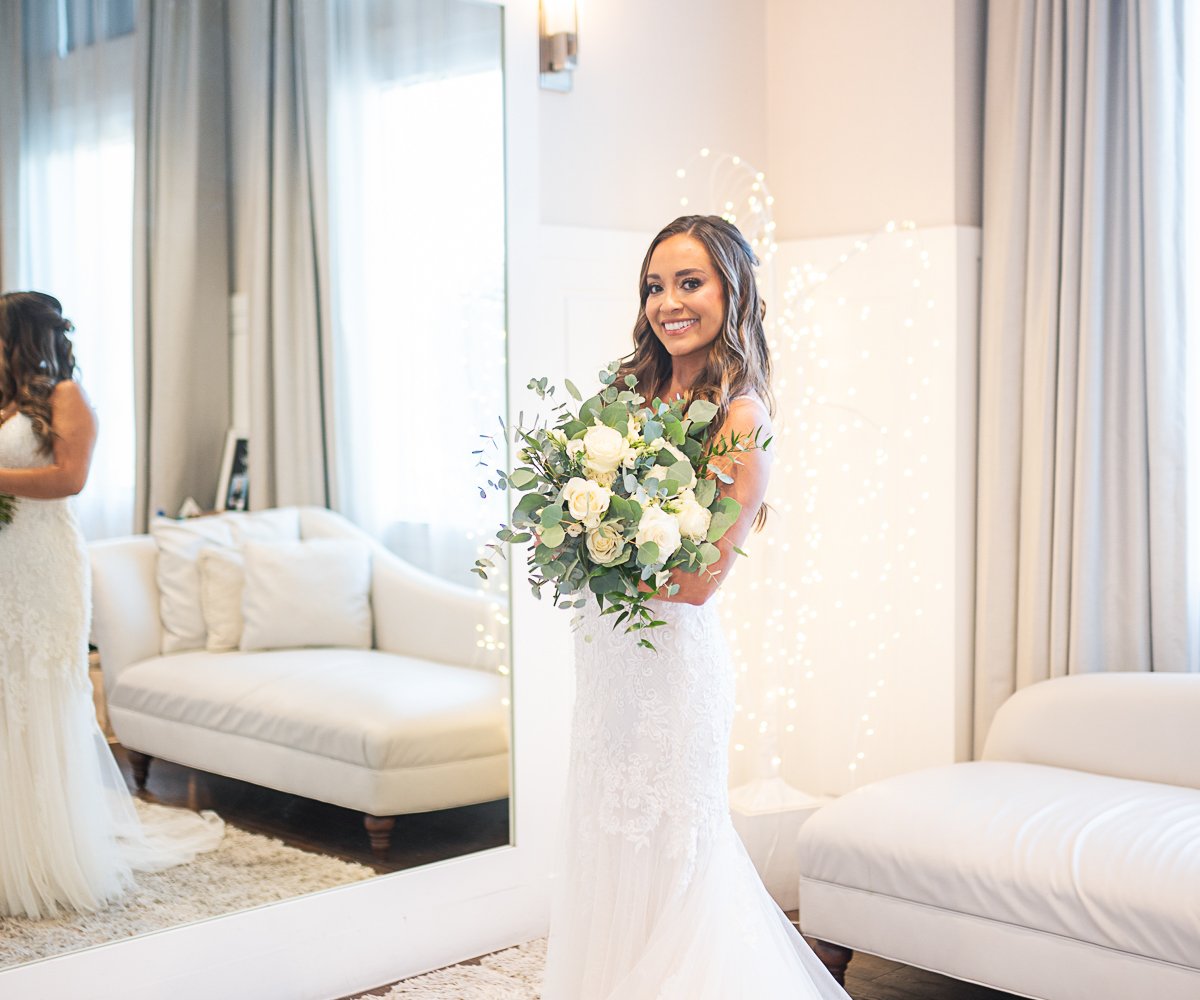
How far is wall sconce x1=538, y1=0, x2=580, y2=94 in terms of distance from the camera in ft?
11.9

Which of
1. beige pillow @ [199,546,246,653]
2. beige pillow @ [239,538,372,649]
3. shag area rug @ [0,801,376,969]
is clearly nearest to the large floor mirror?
shag area rug @ [0,801,376,969]

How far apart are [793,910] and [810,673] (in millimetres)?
741

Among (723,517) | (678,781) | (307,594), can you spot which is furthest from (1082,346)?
(307,594)

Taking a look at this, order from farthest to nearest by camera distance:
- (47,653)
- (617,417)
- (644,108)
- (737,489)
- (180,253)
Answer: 1. (644,108)
2. (180,253)
3. (47,653)
4. (737,489)
5. (617,417)

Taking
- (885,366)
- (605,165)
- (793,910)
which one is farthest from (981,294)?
(793,910)

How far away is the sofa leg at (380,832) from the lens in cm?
333

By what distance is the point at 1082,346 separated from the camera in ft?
12.0

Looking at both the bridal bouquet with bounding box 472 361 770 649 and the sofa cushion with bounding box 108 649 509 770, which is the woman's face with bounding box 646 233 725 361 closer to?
the bridal bouquet with bounding box 472 361 770 649

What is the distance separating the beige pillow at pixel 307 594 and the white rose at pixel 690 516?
1238 millimetres

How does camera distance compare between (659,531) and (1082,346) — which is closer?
(659,531)

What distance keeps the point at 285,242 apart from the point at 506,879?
173cm

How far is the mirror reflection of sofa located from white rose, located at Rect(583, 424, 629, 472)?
114 centimetres

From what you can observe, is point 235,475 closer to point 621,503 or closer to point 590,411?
point 590,411

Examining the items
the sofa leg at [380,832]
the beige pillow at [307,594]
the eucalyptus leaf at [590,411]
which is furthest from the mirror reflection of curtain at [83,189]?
the eucalyptus leaf at [590,411]
